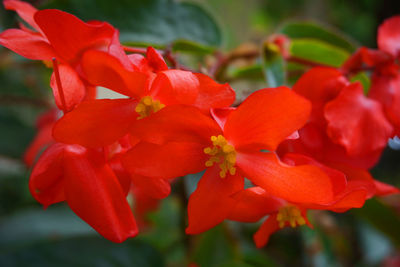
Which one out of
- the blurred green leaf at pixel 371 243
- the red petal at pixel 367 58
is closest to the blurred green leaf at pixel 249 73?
the red petal at pixel 367 58

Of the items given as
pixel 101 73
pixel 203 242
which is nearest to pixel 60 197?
pixel 101 73

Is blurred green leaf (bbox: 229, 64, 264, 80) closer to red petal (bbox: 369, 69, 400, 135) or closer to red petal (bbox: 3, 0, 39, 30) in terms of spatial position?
red petal (bbox: 369, 69, 400, 135)

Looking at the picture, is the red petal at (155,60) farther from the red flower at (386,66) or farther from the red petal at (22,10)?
the red flower at (386,66)

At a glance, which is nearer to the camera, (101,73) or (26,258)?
(101,73)

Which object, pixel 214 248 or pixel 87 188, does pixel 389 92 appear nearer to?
pixel 87 188

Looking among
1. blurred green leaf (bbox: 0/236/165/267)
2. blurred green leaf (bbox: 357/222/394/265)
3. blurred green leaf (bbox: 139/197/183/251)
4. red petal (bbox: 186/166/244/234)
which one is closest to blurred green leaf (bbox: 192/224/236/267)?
blurred green leaf (bbox: 0/236/165/267)

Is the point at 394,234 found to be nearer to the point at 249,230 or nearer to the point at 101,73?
the point at 249,230

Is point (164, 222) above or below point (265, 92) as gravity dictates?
below
